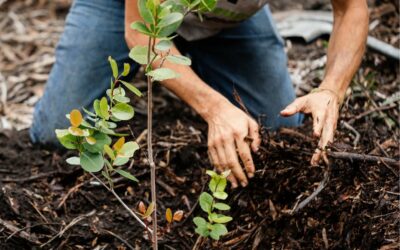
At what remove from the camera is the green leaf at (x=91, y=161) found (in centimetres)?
171

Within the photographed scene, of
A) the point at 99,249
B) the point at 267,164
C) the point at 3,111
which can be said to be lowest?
the point at 3,111

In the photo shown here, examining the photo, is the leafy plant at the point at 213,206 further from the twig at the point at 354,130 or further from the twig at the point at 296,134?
the twig at the point at 354,130

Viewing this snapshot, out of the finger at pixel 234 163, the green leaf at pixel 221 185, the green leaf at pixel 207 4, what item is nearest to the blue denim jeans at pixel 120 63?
the finger at pixel 234 163

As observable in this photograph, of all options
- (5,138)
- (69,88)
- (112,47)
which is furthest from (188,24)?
(5,138)

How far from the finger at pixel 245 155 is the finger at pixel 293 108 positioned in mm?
161

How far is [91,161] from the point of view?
1714 mm

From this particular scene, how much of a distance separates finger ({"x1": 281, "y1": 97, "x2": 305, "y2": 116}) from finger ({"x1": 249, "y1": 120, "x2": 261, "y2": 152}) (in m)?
0.12

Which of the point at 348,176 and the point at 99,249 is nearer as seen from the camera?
the point at 348,176

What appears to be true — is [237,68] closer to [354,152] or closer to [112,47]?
[112,47]

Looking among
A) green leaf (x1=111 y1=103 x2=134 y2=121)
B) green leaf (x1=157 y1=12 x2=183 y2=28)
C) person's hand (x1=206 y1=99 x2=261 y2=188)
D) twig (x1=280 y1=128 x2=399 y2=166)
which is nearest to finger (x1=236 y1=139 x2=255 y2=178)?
person's hand (x1=206 y1=99 x2=261 y2=188)

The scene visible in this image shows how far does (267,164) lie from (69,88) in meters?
1.31

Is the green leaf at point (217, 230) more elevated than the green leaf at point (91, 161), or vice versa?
the green leaf at point (91, 161)

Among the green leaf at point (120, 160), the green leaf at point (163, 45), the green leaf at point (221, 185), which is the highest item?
the green leaf at point (163, 45)

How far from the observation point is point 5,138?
124 inches
